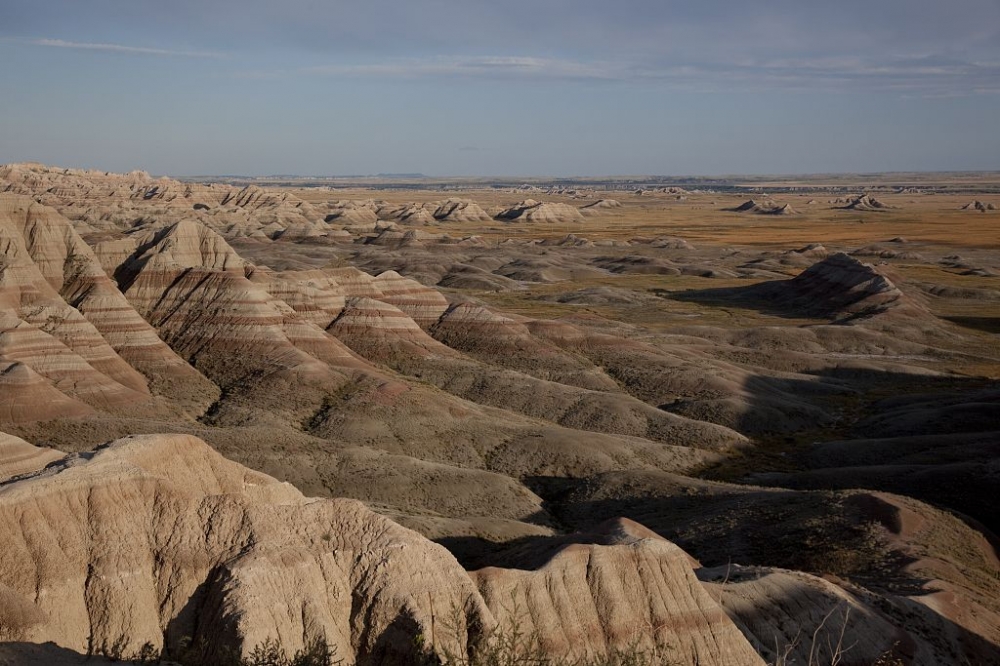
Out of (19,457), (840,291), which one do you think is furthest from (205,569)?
(840,291)

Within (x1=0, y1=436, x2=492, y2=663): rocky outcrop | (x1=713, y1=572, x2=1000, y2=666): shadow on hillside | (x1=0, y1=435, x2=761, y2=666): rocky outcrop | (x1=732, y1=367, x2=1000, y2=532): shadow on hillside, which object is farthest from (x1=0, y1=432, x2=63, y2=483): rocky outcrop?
(x1=732, y1=367, x2=1000, y2=532): shadow on hillside

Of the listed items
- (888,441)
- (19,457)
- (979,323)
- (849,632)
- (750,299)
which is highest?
(19,457)

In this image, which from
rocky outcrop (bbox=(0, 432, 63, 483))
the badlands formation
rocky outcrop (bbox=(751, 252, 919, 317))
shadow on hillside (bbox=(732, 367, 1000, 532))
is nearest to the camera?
the badlands formation

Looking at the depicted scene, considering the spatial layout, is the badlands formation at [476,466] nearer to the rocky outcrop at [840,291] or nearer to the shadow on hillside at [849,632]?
the shadow on hillside at [849,632]

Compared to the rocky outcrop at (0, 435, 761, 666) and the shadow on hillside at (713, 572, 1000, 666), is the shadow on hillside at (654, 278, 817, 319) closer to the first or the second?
the shadow on hillside at (713, 572, 1000, 666)

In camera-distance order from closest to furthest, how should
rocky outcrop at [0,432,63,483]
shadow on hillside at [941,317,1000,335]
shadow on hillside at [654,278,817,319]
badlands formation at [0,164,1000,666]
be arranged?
badlands formation at [0,164,1000,666] → rocky outcrop at [0,432,63,483] → shadow on hillside at [941,317,1000,335] → shadow on hillside at [654,278,817,319]

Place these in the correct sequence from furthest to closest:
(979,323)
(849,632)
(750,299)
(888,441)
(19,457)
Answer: (750,299)
(979,323)
(888,441)
(19,457)
(849,632)

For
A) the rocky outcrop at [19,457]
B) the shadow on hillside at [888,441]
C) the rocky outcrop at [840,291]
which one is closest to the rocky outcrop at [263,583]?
the rocky outcrop at [19,457]

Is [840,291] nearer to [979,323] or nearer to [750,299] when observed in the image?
[750,299]

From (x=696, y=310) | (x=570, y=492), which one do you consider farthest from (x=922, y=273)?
(x=570, y=492)
